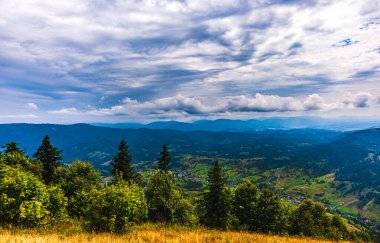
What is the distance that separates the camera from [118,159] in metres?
62.8

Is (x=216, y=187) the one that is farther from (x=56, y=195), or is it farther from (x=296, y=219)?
(x=56, y=195)

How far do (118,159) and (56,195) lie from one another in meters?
40.8

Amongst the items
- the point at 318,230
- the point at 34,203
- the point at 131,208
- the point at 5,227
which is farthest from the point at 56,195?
the point at 318,230

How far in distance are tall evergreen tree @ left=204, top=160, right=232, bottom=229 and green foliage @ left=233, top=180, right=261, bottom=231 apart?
4011 millimetres

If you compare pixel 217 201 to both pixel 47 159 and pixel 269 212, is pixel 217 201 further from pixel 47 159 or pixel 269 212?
pixel 47 159

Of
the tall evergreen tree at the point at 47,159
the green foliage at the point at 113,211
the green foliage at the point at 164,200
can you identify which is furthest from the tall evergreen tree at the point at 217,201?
the green foliage at the point at 113,211

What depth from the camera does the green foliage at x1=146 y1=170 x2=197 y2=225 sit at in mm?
38875

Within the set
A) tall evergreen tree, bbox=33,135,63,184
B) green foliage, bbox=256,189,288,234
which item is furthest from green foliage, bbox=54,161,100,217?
green foliage, bbox=256,189,288,234

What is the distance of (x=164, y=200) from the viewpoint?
3847 centimetres

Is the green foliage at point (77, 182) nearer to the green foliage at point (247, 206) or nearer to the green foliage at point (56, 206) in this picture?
the green foliage at point (56, 206)

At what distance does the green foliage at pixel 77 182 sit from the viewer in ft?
114

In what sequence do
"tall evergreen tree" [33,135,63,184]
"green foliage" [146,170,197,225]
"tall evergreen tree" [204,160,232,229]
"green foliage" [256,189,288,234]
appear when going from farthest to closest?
"tall evergreen tree" [33,135,63,184]
"green foliage" [256,189,288,234]
"tall evergreen tree" [204,160,232,229]
"green foliage" [146,170,197,225]

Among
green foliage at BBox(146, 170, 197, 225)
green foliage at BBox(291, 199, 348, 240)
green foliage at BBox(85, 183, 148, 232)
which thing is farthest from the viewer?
green foliage at BBox(291, 199, 348, 240)

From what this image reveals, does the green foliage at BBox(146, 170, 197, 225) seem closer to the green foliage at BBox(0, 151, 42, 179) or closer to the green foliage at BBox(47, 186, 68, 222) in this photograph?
the green foliage at BBox(47, 186, 68, 222)
